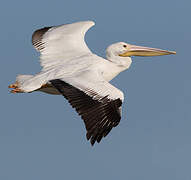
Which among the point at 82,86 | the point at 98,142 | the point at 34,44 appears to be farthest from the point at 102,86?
the point at 34,44

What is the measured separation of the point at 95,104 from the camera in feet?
39.7

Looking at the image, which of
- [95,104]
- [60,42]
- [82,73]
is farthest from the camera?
[60,42]

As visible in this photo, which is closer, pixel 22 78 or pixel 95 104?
pixel 95 104

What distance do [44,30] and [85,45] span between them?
131 cm

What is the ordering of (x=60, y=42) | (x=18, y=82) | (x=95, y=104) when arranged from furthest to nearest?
(x=60, y=42), (x=18, y=82), (x=95, y=104)

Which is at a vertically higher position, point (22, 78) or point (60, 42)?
point (60, 42)

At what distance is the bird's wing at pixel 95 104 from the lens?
1177 centimetres

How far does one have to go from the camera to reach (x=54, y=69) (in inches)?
553

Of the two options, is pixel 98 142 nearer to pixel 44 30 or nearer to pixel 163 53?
pixel 163 53

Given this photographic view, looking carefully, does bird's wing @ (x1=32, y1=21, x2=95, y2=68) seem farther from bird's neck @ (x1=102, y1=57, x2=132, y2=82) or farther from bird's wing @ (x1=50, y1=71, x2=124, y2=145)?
bird's wing @ (x1=50, y1=71, x2=124, y2=145)

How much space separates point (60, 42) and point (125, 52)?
1.53 meters

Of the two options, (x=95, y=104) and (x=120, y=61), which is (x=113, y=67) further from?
(x=95, y=104)

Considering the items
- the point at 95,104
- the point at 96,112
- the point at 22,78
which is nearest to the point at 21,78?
the point at 22,78

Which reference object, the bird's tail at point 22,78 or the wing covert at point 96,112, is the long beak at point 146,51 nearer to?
the bird's tail at point 22,78
